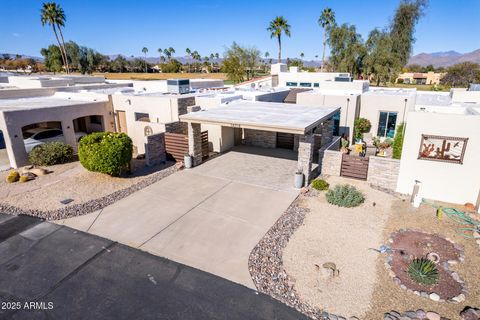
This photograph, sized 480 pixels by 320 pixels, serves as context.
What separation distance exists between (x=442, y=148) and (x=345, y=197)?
14.9 ft

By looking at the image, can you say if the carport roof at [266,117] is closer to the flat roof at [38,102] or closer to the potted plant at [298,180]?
the potted plant at [298,180]

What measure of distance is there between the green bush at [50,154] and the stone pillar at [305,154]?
14.3 metres

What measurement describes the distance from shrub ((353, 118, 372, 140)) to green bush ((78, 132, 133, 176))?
16096 mm

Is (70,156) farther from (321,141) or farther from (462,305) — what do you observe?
(462,305)

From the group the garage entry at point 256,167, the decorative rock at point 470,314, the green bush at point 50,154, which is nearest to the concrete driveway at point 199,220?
the garage entry at point 256,167

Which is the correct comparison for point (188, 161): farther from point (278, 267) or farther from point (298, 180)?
point (278, 267)

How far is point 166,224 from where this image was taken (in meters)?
A: 10.9

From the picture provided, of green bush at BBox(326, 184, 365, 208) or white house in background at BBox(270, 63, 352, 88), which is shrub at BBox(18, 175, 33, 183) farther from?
white house in background at BBox(270, 63, 352, 88)

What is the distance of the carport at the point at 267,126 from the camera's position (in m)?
13.8

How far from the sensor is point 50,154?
17125 mm

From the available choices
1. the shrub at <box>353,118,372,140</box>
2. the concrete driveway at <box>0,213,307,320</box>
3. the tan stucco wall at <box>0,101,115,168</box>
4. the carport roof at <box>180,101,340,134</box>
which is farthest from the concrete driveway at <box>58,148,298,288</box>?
the shrub at <box>353,118,372,140</box>

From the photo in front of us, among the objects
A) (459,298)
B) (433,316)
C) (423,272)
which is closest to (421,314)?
(433,316)

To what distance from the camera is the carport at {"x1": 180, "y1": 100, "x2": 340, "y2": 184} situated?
13812 mm

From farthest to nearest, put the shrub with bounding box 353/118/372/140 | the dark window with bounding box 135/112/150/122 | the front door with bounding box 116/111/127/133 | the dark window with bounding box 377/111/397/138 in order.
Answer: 1. the front door with bounding box 116/111/127/133
2. the shrub with bounding box 353/118/372/140
3. the dark window with bounding box 377/111/397/138
4. the dark window with bounding box 135/112/150/122
